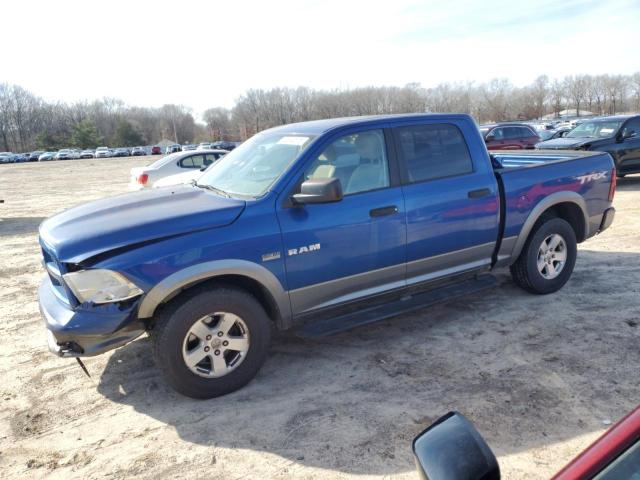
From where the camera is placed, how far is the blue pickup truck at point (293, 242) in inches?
129

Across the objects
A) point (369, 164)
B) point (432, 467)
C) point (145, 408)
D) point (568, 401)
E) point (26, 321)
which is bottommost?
point (568, 401)

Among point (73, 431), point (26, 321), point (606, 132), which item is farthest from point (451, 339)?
point (606, 132)

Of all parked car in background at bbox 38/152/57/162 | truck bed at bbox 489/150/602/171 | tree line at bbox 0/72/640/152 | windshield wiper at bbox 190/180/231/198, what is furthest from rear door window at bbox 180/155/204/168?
→ tree line at bbox 0/72/640/152

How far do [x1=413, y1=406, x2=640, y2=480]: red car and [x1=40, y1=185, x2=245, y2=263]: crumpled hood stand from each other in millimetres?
2444

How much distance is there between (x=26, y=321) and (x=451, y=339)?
4.45 metres

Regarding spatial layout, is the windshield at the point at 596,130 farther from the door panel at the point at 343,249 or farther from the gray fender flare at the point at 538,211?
the door panel at the point at 343,249

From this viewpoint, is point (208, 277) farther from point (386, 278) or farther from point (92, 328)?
point (386, 278)

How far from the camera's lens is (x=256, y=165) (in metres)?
4.26

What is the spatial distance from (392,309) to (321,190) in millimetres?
1340

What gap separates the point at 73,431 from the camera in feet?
11.0

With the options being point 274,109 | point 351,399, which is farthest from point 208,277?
point 274,109

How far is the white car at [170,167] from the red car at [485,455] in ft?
36.8

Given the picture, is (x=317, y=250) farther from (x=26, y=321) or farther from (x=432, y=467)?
(x=26, y=321)

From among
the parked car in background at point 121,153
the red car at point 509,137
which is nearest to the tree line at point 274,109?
the parked car in background at point 121,153
